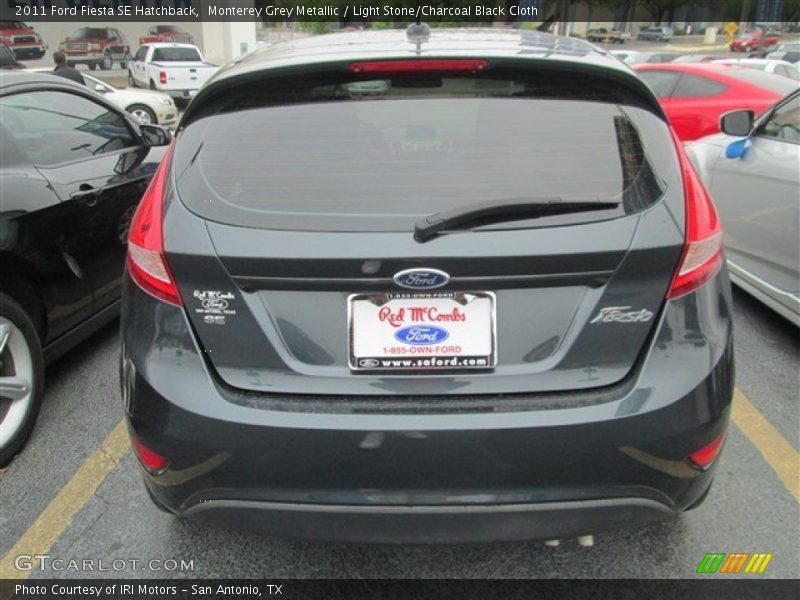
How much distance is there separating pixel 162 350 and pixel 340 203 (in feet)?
2.04

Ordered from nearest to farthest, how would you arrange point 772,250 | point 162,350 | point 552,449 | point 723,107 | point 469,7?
1. point 552,449
2. point 162,350
3. point 772,250
4. point 723,107
5. point 469,7

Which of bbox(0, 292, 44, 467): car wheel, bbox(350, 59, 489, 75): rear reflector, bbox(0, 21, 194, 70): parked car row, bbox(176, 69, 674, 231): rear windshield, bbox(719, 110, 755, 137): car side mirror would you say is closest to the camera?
bbox(176, 69, 674, 231): rear windshield

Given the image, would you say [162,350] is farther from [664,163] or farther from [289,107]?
[664,163]

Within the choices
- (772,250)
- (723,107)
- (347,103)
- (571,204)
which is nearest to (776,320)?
(772,250)

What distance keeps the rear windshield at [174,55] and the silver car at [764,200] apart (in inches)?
769

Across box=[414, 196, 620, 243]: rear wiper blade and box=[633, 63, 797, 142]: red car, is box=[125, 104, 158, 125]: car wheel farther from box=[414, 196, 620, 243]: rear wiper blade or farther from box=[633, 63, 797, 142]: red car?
box=[414, 196, 620, 243]: rear wiper blade

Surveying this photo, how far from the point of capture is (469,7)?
43.7 meters

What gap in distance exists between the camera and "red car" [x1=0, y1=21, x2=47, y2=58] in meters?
30.8

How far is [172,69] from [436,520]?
2024 centimetres

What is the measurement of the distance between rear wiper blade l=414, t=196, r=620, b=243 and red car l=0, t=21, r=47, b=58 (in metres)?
35.7

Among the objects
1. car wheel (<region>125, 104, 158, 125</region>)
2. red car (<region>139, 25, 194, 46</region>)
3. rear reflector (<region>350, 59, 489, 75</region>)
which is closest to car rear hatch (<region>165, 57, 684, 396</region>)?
rear reflector (<region>350, 59, 489, 75</region>)

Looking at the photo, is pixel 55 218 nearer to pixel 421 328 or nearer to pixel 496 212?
pixel 421 328

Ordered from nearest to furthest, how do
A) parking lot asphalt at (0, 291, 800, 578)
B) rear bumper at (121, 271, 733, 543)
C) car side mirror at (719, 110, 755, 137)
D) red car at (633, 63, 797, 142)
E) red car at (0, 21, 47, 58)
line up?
rear bumper at (121, 271, 733, 543), parking lot asphalt at (0, 291, 800, 578), car side mirror at (719, 110, 755, 137), red car at (633, 63, 797, 142), red car at (0, 21, 47, 58)

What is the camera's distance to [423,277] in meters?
1.66
